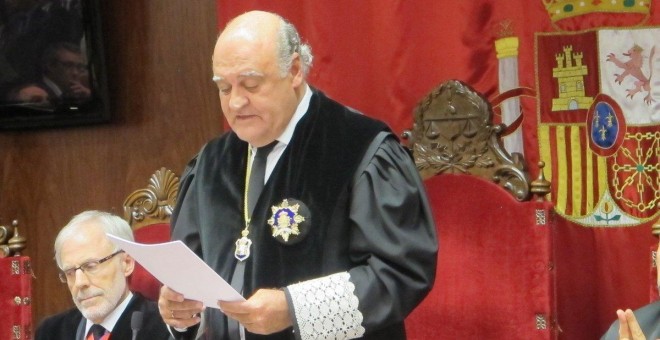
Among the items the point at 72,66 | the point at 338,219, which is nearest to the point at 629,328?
the point at 338,219

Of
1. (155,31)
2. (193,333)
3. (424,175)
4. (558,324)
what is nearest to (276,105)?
(193,333)

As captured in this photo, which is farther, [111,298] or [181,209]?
[111,298]

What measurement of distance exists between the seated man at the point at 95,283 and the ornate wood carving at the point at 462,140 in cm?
104

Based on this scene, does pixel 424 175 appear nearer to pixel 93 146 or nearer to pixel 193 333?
pixel 193 333

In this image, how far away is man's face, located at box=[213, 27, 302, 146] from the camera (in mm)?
2355

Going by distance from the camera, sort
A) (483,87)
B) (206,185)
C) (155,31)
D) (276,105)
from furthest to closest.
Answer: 1. (155,31)
2. (483,87)
3. (206,185)
4. (276,105)

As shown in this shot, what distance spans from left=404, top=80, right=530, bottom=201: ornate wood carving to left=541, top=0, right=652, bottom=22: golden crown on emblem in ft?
1.59

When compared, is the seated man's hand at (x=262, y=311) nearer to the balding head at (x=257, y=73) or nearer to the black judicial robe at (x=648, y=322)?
the balding head at (x=257, y=73)

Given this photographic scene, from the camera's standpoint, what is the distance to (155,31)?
462 centimetres

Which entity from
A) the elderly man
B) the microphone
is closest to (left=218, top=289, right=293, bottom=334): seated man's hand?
the elderly man

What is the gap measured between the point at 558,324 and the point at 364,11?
144cm

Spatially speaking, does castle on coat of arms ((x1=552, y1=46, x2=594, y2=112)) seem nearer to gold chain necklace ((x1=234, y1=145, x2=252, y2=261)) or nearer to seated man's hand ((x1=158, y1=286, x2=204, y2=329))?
gold chain necklace ((x1=234, y1=145, x2=252, y2=261))

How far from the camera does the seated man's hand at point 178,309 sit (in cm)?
232

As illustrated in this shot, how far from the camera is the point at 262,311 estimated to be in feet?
7.11
